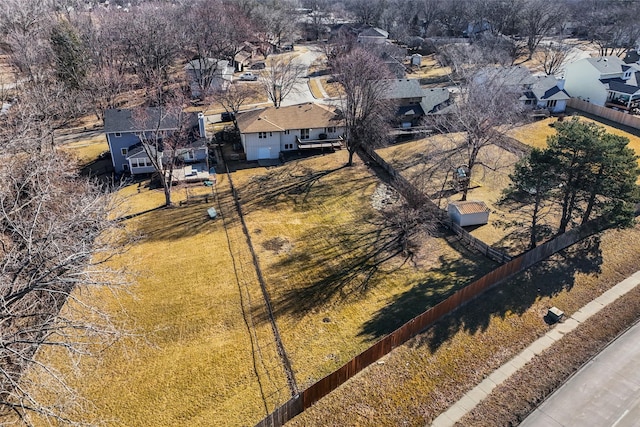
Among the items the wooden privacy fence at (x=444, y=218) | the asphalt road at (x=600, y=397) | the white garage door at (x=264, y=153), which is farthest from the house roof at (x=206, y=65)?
the asphalt road at (x=600, y=397)

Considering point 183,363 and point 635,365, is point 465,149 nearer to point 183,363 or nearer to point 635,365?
point 635,365

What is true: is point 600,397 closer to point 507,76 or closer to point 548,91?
point 507,76

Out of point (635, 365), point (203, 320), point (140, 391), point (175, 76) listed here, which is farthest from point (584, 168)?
point (175, 76)

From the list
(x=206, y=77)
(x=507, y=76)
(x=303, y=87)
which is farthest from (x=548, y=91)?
(x=206, y=77)

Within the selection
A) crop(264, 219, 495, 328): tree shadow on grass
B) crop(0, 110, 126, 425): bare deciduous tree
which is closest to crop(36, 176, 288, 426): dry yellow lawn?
crop(0, 110, 126, 425): bare deciduous tree

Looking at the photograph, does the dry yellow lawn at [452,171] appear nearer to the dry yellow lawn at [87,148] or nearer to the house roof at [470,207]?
the house roof at [470,207]

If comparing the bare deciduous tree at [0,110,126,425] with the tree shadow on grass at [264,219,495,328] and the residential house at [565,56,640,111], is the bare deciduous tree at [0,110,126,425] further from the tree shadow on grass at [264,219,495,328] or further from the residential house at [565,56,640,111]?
the residential house at [565,56,640,111]
